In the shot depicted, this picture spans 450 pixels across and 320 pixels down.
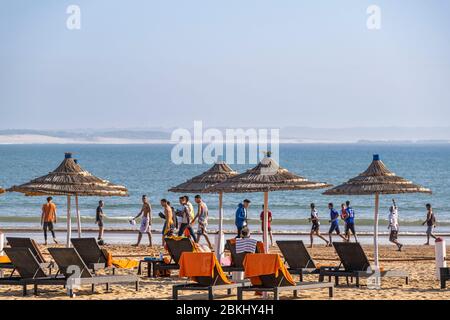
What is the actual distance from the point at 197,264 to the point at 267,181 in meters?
4.56

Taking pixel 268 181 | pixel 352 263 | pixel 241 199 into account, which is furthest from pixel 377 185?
pixel 241 199

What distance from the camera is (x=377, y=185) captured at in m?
20.1

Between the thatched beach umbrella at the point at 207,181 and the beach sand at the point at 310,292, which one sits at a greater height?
the thatched beach umbrella at the point at 207,181

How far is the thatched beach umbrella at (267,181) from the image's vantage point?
20031mm

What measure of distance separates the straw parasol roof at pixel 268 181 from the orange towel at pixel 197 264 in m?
4.24

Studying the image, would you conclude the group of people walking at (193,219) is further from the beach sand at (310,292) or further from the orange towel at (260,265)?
the orange towel at (260,265)

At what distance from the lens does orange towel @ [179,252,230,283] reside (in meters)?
15.9

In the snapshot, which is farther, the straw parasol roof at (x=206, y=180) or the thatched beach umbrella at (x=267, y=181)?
the straw parasol roof at (x=206, y=180)

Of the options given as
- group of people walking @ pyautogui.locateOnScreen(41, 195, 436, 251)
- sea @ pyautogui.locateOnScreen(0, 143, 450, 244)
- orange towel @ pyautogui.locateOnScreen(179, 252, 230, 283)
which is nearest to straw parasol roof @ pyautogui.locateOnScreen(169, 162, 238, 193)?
group of people walking @ pyautogui.locateOnScreen(41, 195, 436, 251)

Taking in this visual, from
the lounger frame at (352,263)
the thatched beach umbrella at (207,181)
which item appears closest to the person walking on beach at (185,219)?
the thatched beach umbrella at (207,181)

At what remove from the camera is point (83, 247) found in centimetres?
1936

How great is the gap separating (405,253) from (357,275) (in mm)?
9450

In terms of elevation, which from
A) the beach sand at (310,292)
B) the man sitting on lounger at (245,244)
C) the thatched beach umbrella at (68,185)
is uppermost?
the thatched beach umbrella at (68,185)
